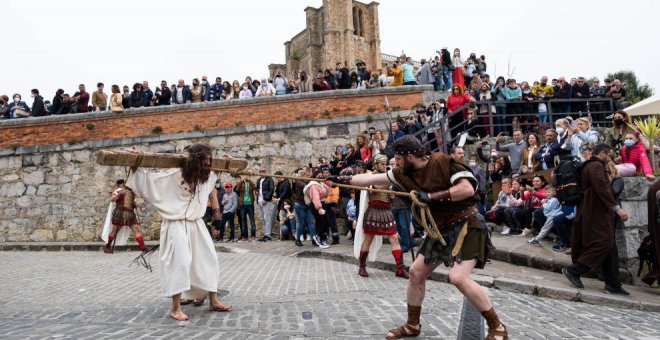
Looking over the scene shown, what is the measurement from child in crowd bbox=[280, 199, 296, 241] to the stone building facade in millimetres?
47449

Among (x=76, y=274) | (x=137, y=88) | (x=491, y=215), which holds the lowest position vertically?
(x=76, y=274)

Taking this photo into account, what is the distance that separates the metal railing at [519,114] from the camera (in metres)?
13.8

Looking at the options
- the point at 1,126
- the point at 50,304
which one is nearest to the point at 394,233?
the point at 50,304

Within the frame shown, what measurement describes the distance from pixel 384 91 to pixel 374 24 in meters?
52.3

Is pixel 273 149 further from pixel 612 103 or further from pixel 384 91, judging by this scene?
pixel 612 103

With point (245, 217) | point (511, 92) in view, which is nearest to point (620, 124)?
point (511, 92)

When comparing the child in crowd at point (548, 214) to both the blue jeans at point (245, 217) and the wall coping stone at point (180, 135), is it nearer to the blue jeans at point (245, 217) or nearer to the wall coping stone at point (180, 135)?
the blue jeans at point (245, 217)

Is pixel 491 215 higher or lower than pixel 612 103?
lower

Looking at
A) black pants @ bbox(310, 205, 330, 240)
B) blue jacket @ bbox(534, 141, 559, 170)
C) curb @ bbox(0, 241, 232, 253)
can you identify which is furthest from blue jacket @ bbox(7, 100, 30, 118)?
blue jacket @ bbox(534, 141, 559, 170)

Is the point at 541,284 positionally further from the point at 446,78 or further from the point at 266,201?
the point at 446,78

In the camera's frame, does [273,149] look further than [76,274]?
Yes

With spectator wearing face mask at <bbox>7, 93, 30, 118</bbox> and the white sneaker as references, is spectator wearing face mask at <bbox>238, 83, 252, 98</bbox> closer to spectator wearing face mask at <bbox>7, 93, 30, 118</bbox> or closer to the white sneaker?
spectator wearing face mask at <bbox>7, 93, 30, 118</bbox>

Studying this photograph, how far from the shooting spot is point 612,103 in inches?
575

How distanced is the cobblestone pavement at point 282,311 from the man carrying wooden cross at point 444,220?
→ 1.33 feet
